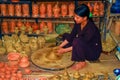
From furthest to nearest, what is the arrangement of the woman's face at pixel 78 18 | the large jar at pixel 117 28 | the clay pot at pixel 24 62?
the large jar at pixel 117 28 → the clay pot at pixel 24 62 → the woman's face at pixel 78 18

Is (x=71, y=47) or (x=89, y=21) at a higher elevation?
(x=89, y=21)

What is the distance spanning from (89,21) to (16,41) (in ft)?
5.44

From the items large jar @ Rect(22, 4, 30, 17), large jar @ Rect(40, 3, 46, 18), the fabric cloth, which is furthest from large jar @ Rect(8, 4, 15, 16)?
the fabric cloth

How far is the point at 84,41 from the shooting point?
511cm

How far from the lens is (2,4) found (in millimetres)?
6332

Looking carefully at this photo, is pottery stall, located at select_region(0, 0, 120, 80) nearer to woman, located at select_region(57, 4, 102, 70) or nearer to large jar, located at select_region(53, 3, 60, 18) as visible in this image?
large jar, located at select_region(53, 3, 60, 18)

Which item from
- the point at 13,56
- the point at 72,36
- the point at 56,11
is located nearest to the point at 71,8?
the point at 56,11

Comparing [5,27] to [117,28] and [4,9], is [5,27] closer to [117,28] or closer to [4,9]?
[4,9]

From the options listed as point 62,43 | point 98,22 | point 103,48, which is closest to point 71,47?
point 62,43

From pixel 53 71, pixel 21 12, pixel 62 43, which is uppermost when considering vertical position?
pixel 21 12

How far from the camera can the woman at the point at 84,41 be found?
196 inches

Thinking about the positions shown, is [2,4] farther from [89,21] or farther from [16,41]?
[89,21]

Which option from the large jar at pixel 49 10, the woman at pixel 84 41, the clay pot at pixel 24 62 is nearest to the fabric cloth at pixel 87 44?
the woman at pixel 84 41

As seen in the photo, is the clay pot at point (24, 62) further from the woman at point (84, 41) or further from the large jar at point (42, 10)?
the large jar at point (42, 10)
